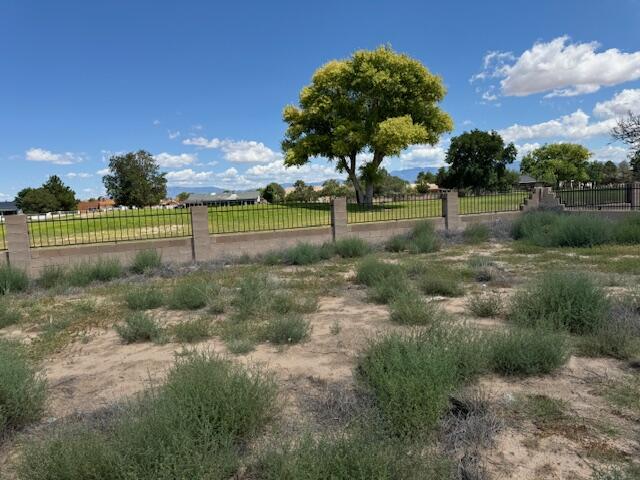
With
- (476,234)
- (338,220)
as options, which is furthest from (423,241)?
(338,220)

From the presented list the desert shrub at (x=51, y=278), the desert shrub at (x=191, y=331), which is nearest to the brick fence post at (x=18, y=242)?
the desert shrub at (x=51, y=278)

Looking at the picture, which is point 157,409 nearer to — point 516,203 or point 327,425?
point 327,425

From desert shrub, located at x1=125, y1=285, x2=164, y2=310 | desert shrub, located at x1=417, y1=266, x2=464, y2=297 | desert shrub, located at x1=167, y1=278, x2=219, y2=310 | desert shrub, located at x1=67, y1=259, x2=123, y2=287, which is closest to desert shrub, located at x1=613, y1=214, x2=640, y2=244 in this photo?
desert shrub, located at x1=417, y1=266, x2=464, y2=297

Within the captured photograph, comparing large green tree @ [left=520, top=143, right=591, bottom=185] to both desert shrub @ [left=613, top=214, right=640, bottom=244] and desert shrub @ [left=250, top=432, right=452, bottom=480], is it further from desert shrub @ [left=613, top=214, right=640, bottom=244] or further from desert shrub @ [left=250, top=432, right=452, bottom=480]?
desert shrub @ [left=250, top=432, right=452, bottom=480]

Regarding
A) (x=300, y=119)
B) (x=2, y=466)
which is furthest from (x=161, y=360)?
(x=300, y=119)

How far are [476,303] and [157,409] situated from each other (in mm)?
4803

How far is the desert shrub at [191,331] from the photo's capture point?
5879 millimetres

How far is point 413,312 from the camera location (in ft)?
20.0

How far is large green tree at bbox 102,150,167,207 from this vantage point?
263 feet

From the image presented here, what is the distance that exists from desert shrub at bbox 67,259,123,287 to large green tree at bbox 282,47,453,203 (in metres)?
19.1

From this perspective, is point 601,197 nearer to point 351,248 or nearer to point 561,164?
point 351,248

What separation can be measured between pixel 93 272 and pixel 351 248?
6.67 meters

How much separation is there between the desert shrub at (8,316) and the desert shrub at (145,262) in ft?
14.3

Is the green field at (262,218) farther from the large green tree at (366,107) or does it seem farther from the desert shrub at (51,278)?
the large green tree at (366,107)
